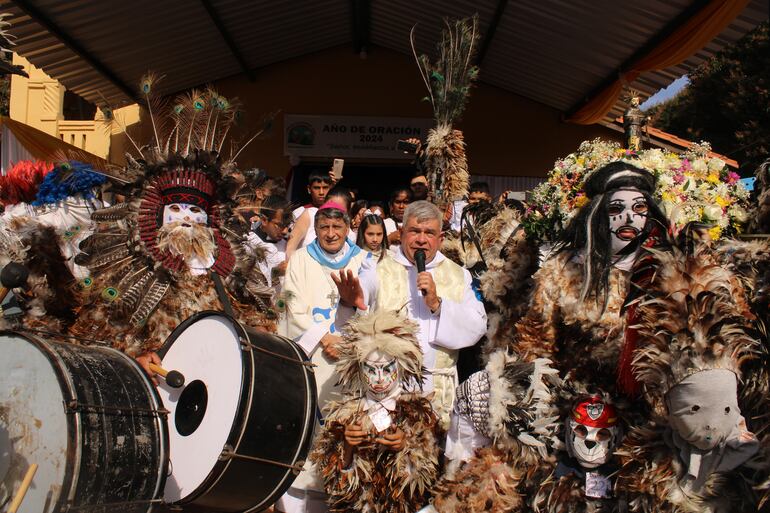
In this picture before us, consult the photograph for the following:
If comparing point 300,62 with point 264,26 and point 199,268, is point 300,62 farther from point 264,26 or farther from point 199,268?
point 199,268

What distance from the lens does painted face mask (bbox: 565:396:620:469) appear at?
3580mm

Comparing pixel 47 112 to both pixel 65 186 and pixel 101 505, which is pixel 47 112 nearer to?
pixel 65 186

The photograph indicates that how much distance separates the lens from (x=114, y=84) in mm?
11805

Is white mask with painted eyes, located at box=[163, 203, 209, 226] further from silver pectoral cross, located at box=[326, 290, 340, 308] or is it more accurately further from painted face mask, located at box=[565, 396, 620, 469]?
painted face mask, located at box=[565, 396, 620, 469]

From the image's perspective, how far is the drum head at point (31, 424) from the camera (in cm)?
307

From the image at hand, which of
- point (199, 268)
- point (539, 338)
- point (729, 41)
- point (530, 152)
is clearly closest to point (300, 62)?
point (530, 152)

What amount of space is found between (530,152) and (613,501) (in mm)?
10342

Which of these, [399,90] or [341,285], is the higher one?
[399,90]

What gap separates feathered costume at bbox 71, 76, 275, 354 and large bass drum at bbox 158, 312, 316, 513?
0.55 meters

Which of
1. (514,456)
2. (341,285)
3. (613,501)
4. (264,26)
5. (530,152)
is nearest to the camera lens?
(613,501)

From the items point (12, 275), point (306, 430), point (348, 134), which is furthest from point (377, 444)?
point (348, 134)

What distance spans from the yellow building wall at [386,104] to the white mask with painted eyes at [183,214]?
8523mm

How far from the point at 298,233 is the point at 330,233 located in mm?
1544

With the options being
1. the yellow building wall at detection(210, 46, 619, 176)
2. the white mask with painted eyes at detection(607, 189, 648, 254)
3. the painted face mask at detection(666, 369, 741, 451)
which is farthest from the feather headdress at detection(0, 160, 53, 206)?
the yellow building wall at detection(210, 46, 619, 176)
